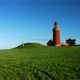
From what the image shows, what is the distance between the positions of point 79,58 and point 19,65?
9458 millimetres

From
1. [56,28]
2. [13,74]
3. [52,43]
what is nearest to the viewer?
[13,74]

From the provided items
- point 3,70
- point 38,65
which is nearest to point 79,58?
point 38,65

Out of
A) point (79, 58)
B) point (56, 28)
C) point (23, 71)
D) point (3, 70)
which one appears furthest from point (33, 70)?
point (56, 28)

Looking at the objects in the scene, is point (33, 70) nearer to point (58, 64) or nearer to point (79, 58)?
point (58, 64)

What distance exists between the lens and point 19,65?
30.0 metres

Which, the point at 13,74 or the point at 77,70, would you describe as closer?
the point at 13,74

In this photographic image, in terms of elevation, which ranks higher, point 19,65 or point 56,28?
point 56,28

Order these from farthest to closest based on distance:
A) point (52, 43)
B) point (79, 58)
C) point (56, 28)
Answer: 1. point (52, 43)
2. point (56, 28)
3. point (79, 58)

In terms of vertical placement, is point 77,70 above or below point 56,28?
below

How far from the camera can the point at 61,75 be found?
85.6 ft

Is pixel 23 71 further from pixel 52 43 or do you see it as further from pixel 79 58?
pixel 52 43

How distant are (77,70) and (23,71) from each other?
→ 5763 millimetres

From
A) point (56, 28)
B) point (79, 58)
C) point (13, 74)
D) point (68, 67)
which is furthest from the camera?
point (56, 28)

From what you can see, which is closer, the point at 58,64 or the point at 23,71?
the point at 23,71
